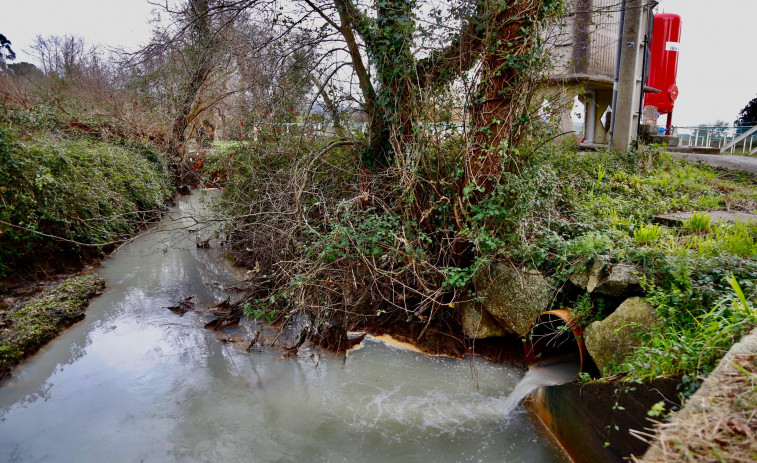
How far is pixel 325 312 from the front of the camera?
5820 mm

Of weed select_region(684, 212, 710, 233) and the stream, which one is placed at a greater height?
weed select_region(684, 212, 710, 233)

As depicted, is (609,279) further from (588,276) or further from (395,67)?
(395,67)

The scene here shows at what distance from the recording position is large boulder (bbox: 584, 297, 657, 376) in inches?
149

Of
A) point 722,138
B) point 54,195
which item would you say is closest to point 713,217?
point 54,195

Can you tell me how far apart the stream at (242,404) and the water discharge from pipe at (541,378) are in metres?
0.10

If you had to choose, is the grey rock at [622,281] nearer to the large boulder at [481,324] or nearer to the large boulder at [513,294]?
the large boulder at [513,294]

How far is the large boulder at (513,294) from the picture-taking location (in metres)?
5.11

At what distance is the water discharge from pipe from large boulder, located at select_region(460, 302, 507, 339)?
0.68 meters

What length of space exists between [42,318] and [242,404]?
11.1ft

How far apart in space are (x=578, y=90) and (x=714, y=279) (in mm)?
3348

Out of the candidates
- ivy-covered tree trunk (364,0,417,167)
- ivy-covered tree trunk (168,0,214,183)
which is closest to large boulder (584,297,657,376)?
ivy-covered tree trunk (364,0,417,167)

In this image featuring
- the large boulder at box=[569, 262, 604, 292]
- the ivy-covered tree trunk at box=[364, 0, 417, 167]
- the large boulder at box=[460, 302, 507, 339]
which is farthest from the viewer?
the ivy-covered tree trunk at box=[364, 0, 417, 167]

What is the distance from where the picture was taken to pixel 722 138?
1304 centimetres

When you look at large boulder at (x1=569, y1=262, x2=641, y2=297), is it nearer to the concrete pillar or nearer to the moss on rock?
the concrete pillar
